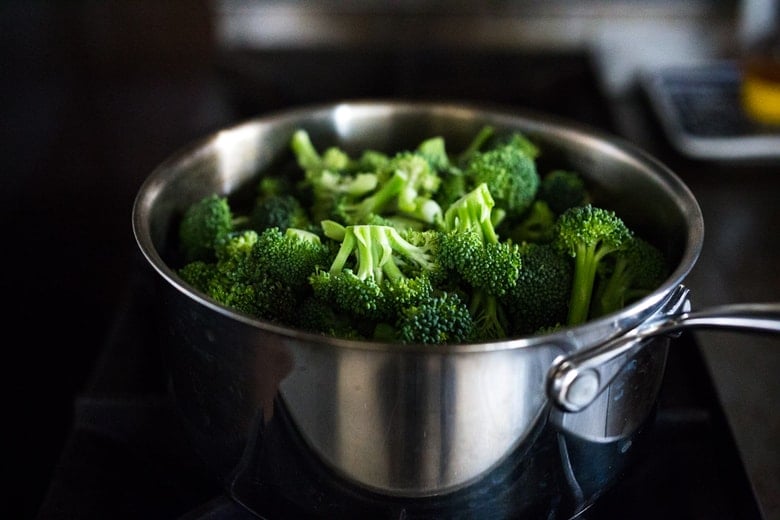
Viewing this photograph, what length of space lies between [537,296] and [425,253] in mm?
114

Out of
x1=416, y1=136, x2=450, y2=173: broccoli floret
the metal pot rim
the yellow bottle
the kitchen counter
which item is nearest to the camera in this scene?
the metal pot rim

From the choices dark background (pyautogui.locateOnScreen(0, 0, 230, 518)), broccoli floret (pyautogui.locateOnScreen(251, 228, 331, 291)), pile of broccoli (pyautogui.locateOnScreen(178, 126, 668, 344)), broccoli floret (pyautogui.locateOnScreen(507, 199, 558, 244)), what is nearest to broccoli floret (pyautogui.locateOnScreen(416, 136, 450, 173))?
pile of broccoli (pyautogui.locateOnScreen(178, 126, 668, 344))

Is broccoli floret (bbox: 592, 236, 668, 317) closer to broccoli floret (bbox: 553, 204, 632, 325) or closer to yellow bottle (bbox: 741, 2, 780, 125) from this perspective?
broccoli floret (bbox: 553, 204, 632, 325)

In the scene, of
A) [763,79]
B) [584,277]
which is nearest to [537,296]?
[584,277]

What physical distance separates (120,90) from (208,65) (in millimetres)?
179

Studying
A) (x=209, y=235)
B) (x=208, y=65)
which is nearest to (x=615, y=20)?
(x=208, y=65)

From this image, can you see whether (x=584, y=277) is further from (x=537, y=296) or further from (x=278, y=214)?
(x=278, y=214)

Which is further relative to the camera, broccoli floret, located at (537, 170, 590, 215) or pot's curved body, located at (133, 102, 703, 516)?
broccoli floret, located at (537, 170, 590, 215)

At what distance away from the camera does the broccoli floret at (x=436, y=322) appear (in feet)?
2.40

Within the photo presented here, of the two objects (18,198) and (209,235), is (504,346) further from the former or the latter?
(18,198)

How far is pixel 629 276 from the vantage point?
0.87 meters

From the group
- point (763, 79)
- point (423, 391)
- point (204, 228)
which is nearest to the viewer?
point (423, 391)

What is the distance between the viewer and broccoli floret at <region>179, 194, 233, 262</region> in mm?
927

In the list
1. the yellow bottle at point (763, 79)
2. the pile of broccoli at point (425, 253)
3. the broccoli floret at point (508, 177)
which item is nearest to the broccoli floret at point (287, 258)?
the pile of broccoli at point (425, 253)
